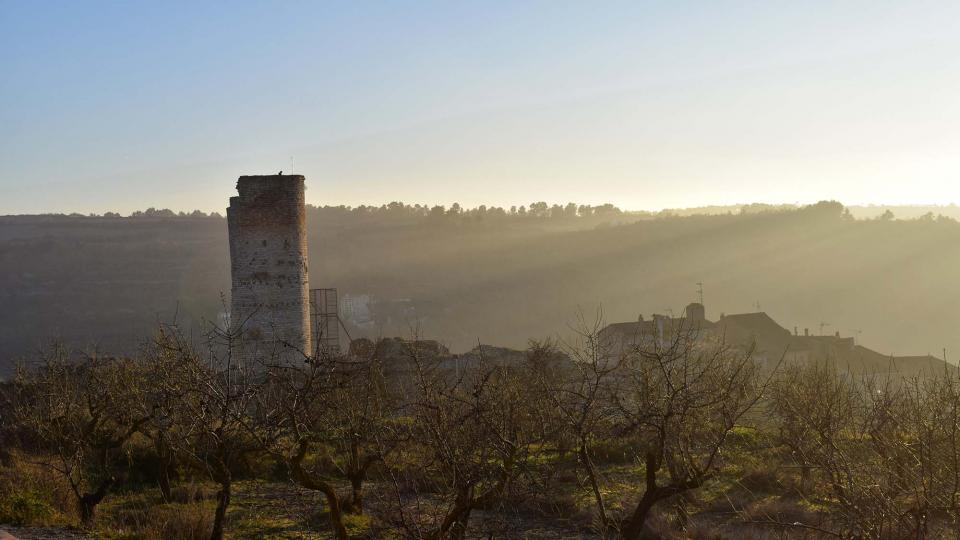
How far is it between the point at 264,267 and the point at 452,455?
11978 mm

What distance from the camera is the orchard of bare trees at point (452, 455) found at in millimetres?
9602

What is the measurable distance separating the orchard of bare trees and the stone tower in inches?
43.2

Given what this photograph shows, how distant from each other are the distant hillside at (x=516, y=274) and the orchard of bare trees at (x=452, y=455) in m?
43.1

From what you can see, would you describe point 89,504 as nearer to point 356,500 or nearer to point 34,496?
point 34,496

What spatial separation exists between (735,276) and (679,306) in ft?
41.0

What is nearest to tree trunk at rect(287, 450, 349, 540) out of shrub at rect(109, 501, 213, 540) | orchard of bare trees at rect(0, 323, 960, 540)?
orchard of bare trees at rect(0, 323, 960, 540)

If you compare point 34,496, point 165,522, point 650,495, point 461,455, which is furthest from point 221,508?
point 650,495

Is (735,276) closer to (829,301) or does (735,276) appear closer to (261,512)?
(829,301)

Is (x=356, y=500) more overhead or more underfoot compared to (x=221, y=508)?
more underfoot

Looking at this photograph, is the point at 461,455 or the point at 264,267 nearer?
the point at 461,455

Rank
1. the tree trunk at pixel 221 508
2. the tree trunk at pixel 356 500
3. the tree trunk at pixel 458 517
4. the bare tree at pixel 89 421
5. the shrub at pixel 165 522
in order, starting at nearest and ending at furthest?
the tree trunk at pixel 458 517 < the tree trunk at pixel 221 508 < the shrub at pixel 165 522 < the bare tree at pixel 89 421 < the tree trunk at pixel 356 500

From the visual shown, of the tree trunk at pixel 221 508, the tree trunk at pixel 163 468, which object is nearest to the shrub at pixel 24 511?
the tree trunk at pixel 163 468

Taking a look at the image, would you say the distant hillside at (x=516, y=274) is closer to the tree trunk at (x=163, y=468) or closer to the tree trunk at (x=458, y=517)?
the tree trunk at (x=163, y=468)

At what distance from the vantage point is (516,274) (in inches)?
3415
